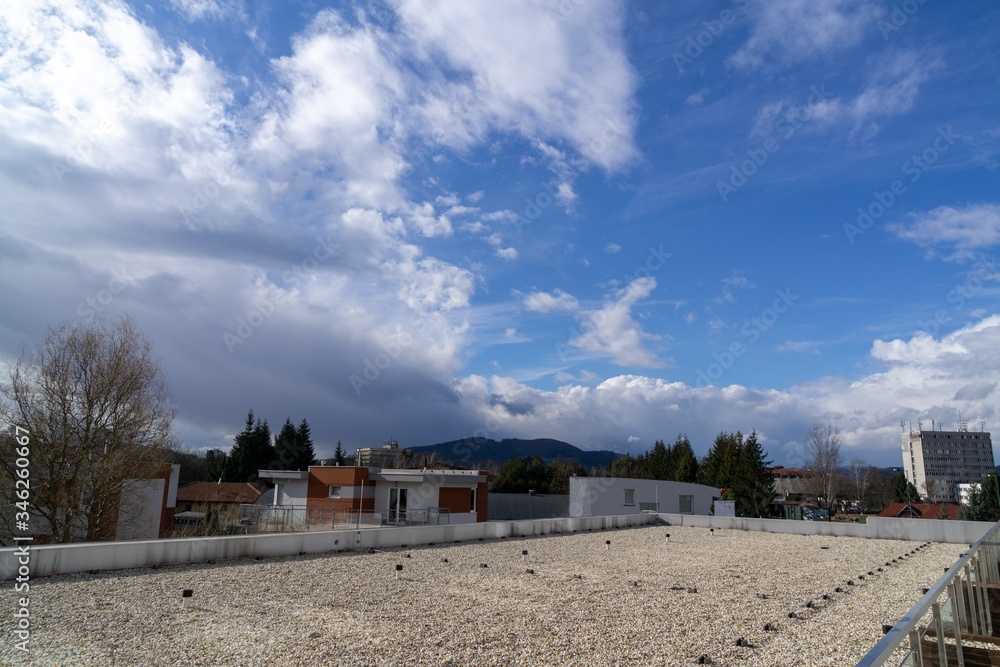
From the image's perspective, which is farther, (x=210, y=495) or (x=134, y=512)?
(x=210, y=495)

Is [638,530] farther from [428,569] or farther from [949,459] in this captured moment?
[949,459]

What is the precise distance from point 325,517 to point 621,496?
60.1ft

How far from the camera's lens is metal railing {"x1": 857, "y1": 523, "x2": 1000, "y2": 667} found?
3414 millimetres

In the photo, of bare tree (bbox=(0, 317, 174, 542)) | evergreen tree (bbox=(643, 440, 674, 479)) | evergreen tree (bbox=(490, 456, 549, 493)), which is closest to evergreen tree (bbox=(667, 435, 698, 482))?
evergreen tree (bbox=(643, 440, 674, 479))

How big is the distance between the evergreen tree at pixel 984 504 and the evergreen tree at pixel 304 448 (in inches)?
2291

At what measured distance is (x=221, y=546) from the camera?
1354cm

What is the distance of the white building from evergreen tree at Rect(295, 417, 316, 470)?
38.7 m

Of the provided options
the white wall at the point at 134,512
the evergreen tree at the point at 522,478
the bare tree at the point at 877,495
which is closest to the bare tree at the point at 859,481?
the bare tree at the point at 877,495

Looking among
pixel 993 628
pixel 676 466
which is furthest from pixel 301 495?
pixel 676 466

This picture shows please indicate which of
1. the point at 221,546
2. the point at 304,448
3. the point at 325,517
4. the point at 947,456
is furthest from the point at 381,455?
the point at 947,456

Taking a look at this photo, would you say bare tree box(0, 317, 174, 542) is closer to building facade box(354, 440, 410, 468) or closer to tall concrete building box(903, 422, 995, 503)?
building facade box(354, 440, 410, 468)

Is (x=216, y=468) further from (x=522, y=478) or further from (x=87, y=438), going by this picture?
(x=87, y=438)

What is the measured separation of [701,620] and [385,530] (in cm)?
994

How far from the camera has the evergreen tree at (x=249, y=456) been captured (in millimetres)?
64500
